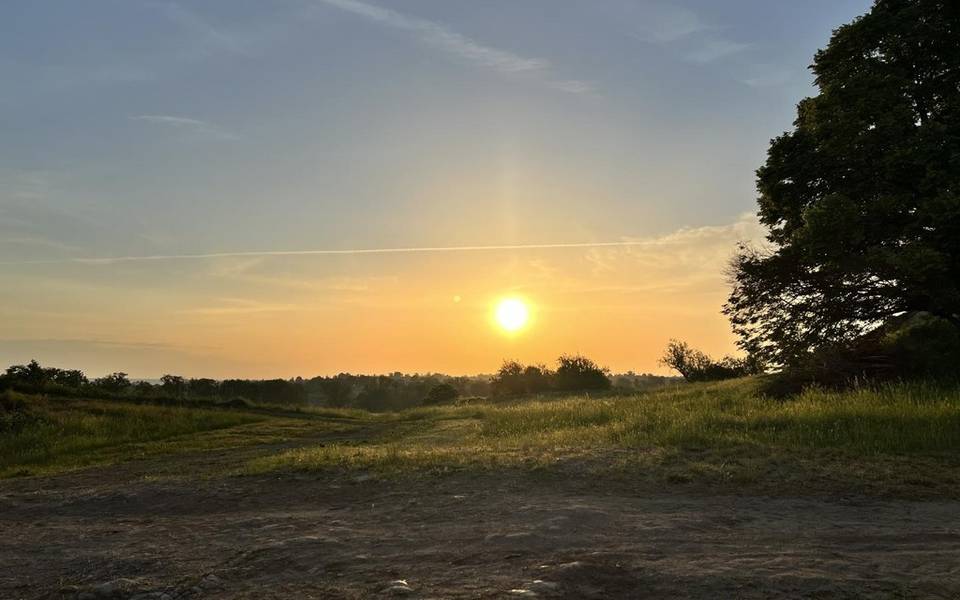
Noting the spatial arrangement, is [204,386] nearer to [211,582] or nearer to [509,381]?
[509,381]

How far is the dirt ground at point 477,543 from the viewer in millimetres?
4762

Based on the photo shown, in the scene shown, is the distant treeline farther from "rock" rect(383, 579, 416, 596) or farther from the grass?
"rock" rect(383, 579, 416, 596)

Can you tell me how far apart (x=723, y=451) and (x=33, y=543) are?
9700mm

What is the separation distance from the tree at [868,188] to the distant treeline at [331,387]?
80.6 feet

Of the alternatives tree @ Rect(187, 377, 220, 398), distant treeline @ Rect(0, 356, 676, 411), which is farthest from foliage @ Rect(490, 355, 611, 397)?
tree @ Rect(187, 377, 220, 398)

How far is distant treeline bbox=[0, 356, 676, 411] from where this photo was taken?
3500 cm

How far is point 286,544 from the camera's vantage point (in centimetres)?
615

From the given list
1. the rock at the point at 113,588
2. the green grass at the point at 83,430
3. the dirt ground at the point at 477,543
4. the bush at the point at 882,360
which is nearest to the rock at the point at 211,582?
Result: the dirt ground at the point at 477,543

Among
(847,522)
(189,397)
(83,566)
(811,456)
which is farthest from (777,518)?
(189,397)

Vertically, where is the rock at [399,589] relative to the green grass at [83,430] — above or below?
below

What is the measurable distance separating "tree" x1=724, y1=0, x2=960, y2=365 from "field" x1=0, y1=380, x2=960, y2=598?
348 cm

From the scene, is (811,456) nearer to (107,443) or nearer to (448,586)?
(448,586)

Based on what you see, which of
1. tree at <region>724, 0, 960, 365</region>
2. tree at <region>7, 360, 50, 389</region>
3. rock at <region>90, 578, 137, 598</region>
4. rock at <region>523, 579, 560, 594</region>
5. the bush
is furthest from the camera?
tree at <region>7, 360, 50, 389</region>

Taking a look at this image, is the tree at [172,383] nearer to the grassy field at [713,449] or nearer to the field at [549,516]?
the grassy field at [713,449]
